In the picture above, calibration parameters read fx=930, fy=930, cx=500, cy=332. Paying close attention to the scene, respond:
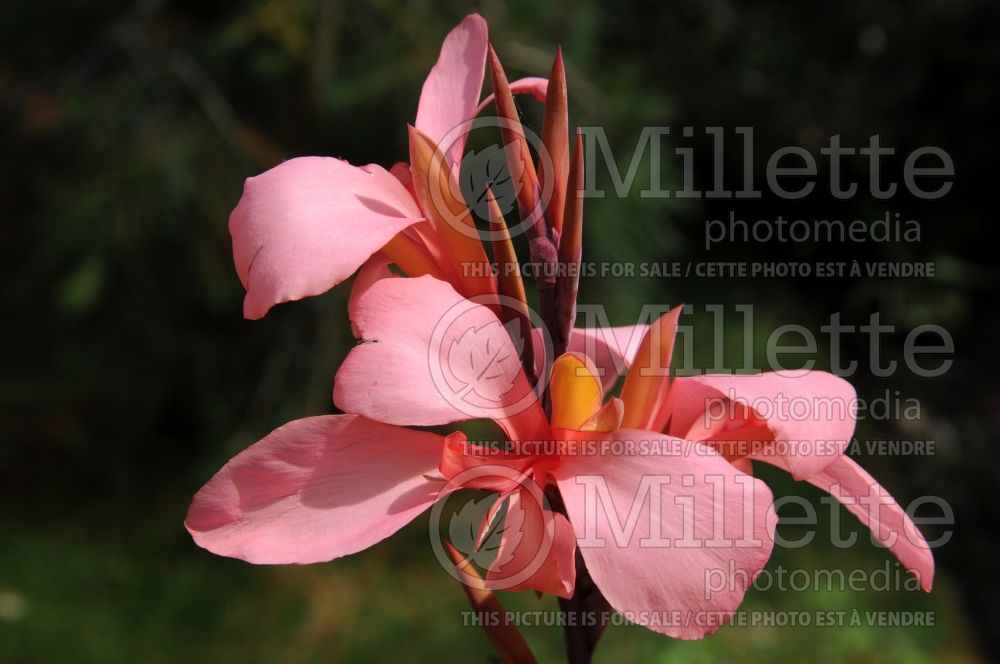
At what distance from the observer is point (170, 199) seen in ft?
8.21

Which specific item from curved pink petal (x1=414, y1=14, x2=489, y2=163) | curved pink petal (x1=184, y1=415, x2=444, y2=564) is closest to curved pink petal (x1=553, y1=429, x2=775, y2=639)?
curved pink petal (x1=184, y1=415, x2=444, y2=564)

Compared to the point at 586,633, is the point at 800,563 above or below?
below

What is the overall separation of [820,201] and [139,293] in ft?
10.3

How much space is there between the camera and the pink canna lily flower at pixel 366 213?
523 millimetres

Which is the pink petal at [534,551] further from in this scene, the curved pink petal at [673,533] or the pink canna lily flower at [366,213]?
the pink canna lily flower at [366,213]

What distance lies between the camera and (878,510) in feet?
2.08

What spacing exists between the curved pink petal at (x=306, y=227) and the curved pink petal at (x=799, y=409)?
23 cm

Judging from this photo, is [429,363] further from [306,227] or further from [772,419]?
[772,419]

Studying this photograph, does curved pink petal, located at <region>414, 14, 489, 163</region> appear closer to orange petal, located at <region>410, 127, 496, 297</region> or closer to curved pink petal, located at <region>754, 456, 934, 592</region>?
orange petal, located at <region>410, 127, 496, 297</region>

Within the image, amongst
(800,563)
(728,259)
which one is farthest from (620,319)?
(728,259)

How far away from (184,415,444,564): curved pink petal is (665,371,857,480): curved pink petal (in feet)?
0.64

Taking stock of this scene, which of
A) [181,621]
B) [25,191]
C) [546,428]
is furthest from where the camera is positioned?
[25,191]

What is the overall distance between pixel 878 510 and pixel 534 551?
25 cm

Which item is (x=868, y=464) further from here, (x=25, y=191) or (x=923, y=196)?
(x=25, y=191)
